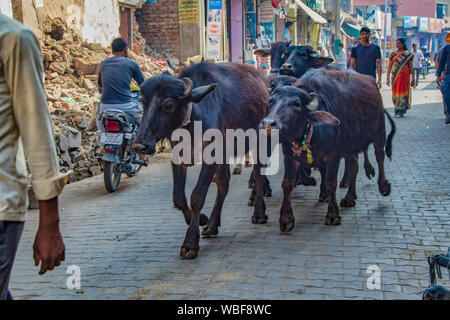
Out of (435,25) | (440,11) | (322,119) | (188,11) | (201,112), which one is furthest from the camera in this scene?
(440,11)

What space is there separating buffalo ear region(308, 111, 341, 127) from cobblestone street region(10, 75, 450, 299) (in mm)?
1147

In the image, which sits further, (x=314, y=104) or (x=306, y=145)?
(x=306, y=145)

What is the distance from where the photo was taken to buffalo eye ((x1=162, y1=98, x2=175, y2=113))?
4914mm

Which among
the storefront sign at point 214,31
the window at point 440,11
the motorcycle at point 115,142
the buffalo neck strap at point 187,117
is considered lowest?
the motorcycle at point 115,142

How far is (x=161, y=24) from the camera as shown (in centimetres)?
1772

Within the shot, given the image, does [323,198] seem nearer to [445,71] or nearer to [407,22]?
[445,71]

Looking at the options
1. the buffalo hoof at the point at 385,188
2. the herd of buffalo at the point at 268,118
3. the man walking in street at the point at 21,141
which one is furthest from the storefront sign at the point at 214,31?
the man walking in street at the point at 21,141

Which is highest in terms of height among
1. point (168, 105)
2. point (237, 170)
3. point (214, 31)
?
point (214, 31)

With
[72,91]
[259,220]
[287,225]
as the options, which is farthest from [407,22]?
[287,225]

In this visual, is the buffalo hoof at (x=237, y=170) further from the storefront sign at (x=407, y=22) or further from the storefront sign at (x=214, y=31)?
the storefront sign at (x=407, y=22)

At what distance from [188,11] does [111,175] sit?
10643 millimetres

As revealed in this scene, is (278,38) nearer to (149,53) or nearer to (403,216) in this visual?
(149,53)

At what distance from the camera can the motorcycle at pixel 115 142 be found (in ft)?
25.0

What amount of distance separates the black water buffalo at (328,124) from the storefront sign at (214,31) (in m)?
8.53
